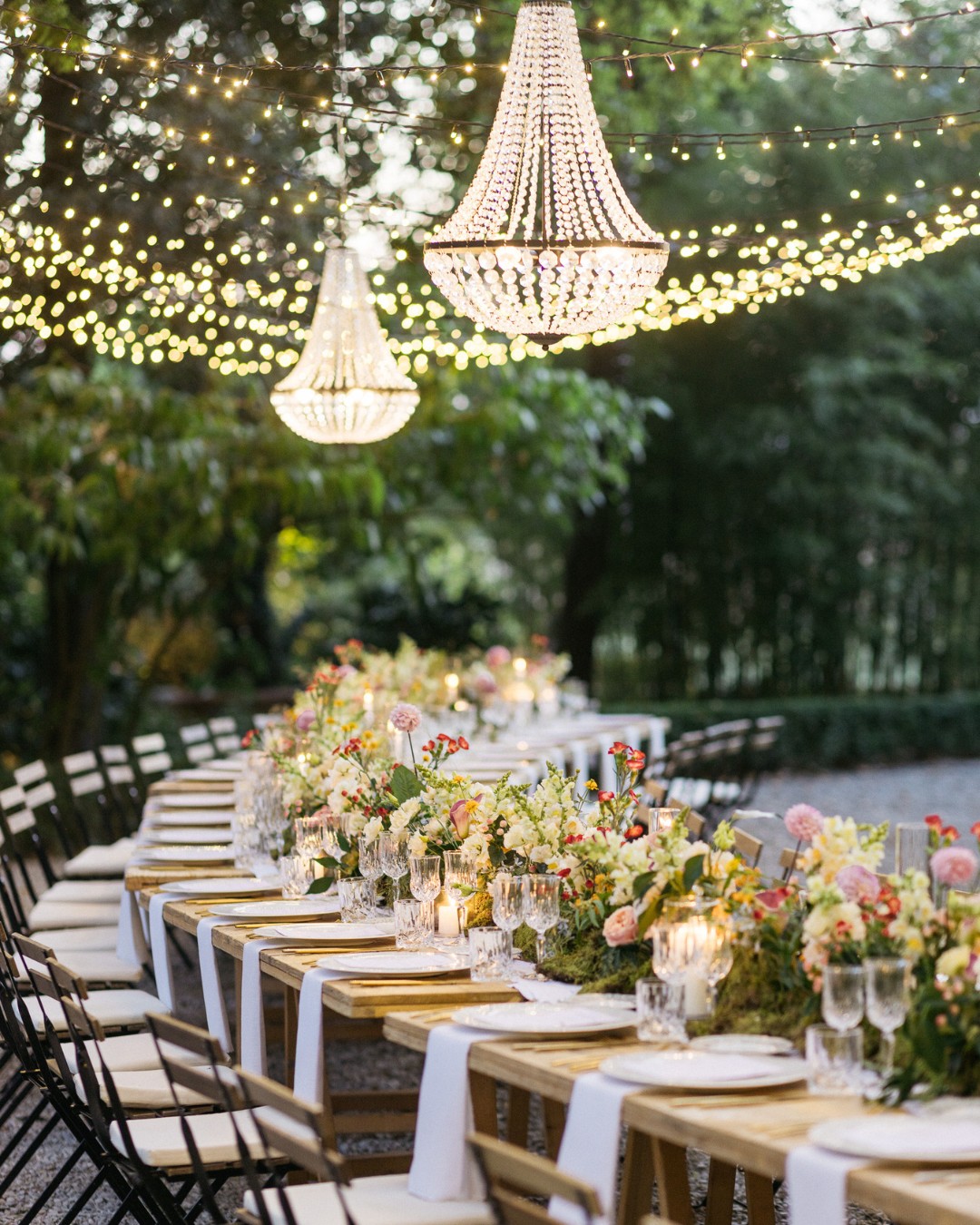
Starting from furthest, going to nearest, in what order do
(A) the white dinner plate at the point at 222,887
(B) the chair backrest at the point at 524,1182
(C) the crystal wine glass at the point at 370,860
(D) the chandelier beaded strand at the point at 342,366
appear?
(D) the chandelier beaded strand at the point at 342,366, (A) the white dinner plate at the point at 222,887, (C) the crystal wine glass at the point at 370,860, (B) the chair backrest at the point at 524,1182

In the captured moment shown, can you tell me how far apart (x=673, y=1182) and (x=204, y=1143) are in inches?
40.9

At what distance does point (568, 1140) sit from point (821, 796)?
11017 mm

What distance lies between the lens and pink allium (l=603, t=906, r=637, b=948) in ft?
11.1

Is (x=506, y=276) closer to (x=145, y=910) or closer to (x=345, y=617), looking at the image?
(x=145, y=910)

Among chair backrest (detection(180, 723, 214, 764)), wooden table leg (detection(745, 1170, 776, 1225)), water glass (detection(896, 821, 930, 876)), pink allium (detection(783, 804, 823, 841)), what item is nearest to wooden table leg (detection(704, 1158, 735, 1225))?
wooden table leg (detection(745, 1170, 776, 1225))

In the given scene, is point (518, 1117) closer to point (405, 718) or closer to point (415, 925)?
point (415, 925)

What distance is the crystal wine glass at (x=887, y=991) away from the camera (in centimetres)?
268

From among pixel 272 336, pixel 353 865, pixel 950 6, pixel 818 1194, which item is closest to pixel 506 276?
pixel 353 865

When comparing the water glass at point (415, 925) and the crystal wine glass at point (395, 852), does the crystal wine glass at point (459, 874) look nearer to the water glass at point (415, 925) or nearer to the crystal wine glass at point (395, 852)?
the water glass at point (415, 925)

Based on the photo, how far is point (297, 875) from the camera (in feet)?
15.1

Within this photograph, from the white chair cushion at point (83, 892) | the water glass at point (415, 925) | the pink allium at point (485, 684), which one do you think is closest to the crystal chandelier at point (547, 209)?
the water glass at point (415, 925)

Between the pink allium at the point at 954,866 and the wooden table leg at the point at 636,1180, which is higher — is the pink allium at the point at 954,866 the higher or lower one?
→ the higher one

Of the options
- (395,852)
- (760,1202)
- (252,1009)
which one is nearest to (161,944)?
(252,1009)

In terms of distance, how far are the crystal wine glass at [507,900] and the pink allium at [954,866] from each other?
102 centimetres
